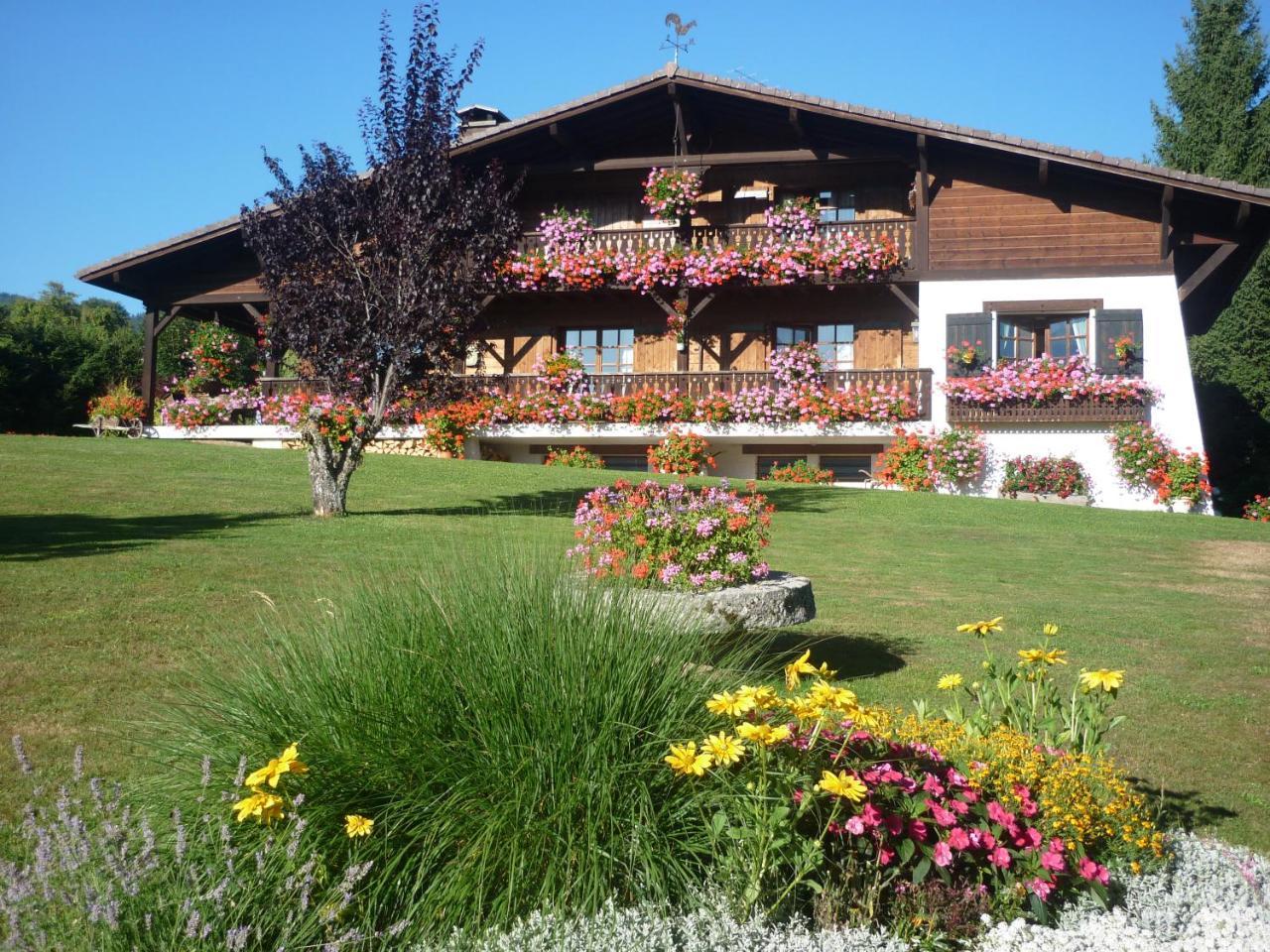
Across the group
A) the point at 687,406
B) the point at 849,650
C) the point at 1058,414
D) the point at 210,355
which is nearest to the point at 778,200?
the point at 687,406

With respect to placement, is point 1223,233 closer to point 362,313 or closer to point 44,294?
point 362,313

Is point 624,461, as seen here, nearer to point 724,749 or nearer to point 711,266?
point 711,266

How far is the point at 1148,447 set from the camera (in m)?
19.2

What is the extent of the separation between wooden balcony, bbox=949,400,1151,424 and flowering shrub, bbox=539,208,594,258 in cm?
812

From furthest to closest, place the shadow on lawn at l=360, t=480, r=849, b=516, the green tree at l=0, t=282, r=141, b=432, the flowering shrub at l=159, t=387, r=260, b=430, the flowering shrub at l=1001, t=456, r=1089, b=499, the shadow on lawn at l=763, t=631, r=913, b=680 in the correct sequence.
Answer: the green tree at l=0, t=282, r=141, b=432
the flowering shrub at l=159, t=387, r=260, b=430
the flowering shrub at l=1001, t=456, r=1089, b=499
the shadow on lawn at l=360, t=480, r=849, b=516
the shadow on lawn at l=763, t=631, r=913, b=680

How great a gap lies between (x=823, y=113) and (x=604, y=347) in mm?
6701

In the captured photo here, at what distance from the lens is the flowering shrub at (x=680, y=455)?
65.5 feet

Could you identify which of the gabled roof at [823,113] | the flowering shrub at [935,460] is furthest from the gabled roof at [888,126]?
the flowering shrub at [935,460]

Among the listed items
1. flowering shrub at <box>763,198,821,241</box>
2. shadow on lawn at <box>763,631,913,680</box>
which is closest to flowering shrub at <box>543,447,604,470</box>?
flowering shrub at <box>763,198,821,241</box>

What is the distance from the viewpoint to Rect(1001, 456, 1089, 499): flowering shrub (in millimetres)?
19406

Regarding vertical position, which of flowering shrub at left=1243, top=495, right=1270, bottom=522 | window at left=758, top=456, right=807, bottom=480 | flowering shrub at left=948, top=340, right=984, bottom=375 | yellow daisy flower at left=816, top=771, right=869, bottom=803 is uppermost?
flowering shrub at left=948, top=340, right=984, bottom=375

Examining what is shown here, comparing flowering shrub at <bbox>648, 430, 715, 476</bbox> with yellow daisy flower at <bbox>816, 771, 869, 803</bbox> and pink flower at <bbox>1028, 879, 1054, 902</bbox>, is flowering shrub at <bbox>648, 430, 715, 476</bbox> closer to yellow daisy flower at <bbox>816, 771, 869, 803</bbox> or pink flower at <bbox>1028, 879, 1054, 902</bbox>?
pink flower at <bbox>1028, 879, 1054, 902</bbox>

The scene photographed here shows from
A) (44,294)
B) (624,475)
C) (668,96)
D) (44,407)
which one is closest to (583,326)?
(668,96)

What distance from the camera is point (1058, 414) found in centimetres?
1981
